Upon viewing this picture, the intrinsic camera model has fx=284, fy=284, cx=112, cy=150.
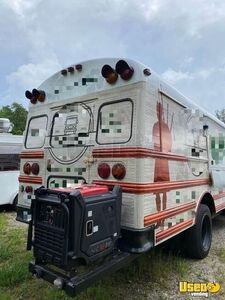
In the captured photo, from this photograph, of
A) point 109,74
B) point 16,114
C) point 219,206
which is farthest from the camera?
point 16,114

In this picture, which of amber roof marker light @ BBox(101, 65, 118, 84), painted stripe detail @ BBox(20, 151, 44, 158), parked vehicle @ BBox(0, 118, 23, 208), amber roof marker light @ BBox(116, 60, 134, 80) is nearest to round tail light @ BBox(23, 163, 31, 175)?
painted stripe detail @ BBox(20, 151, 44, 158)

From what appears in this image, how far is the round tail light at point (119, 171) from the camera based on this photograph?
304 centimetres

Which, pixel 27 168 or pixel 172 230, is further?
pixel 27 168

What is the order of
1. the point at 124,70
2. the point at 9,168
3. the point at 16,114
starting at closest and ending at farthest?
the point at 124,70 → the point at 9,168 → the point at 16,114

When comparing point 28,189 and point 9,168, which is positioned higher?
point 9,168

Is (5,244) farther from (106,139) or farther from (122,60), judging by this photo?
(122,60)

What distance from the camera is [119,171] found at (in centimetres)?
307

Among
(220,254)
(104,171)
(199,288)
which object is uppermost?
(104,171)

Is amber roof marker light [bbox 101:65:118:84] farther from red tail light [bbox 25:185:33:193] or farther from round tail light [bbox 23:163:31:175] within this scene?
red tail light [bbox 25:185:33:193]

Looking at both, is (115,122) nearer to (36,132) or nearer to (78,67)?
(78,67)

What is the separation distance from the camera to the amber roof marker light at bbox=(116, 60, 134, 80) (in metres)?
3.10

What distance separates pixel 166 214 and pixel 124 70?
1732mm

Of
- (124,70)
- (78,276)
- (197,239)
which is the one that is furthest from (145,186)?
(197,239)

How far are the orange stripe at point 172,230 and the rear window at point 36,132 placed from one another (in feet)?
6.59
